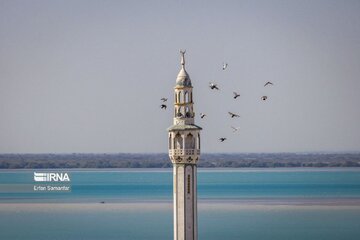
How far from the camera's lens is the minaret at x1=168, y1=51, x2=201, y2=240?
45812mm

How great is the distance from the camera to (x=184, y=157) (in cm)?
4600

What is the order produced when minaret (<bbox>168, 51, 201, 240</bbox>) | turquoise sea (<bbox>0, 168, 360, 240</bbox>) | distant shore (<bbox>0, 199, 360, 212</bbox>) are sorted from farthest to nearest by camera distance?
distant shore (<bbox>0, 199, 360, 212</bbox>)
turquoise sea (<bbox>0, 168, 360, 240</bbox>)
minaret (<bbox>168, 51, 201, 240</bbox>)

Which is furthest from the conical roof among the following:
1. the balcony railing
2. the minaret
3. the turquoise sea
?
the turquoise sea

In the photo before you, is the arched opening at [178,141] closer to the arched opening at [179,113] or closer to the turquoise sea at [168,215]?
the arched opening at [179,113]

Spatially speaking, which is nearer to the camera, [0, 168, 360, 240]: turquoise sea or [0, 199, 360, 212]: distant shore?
[0, 168, 360, 240]: turquoise sea

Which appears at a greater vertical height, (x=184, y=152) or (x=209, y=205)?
(x=184, y=152)

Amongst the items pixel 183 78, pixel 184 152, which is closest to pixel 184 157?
pixel 184 152

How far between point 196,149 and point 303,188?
347 ft

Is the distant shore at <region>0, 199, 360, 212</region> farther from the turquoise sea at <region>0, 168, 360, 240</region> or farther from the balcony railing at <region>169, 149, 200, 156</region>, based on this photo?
A: the balcony railing at <region>169, 149, 200, 156</region>

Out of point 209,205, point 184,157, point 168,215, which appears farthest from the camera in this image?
point 209,205

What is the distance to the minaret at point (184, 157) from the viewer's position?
45812 mm

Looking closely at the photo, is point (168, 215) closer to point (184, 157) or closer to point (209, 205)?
point (209, 205)

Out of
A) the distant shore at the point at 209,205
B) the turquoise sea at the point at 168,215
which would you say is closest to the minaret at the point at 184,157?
the turquoise sea at the point at 168,215

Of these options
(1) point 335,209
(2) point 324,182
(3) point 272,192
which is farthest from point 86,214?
(2) point 324,182
